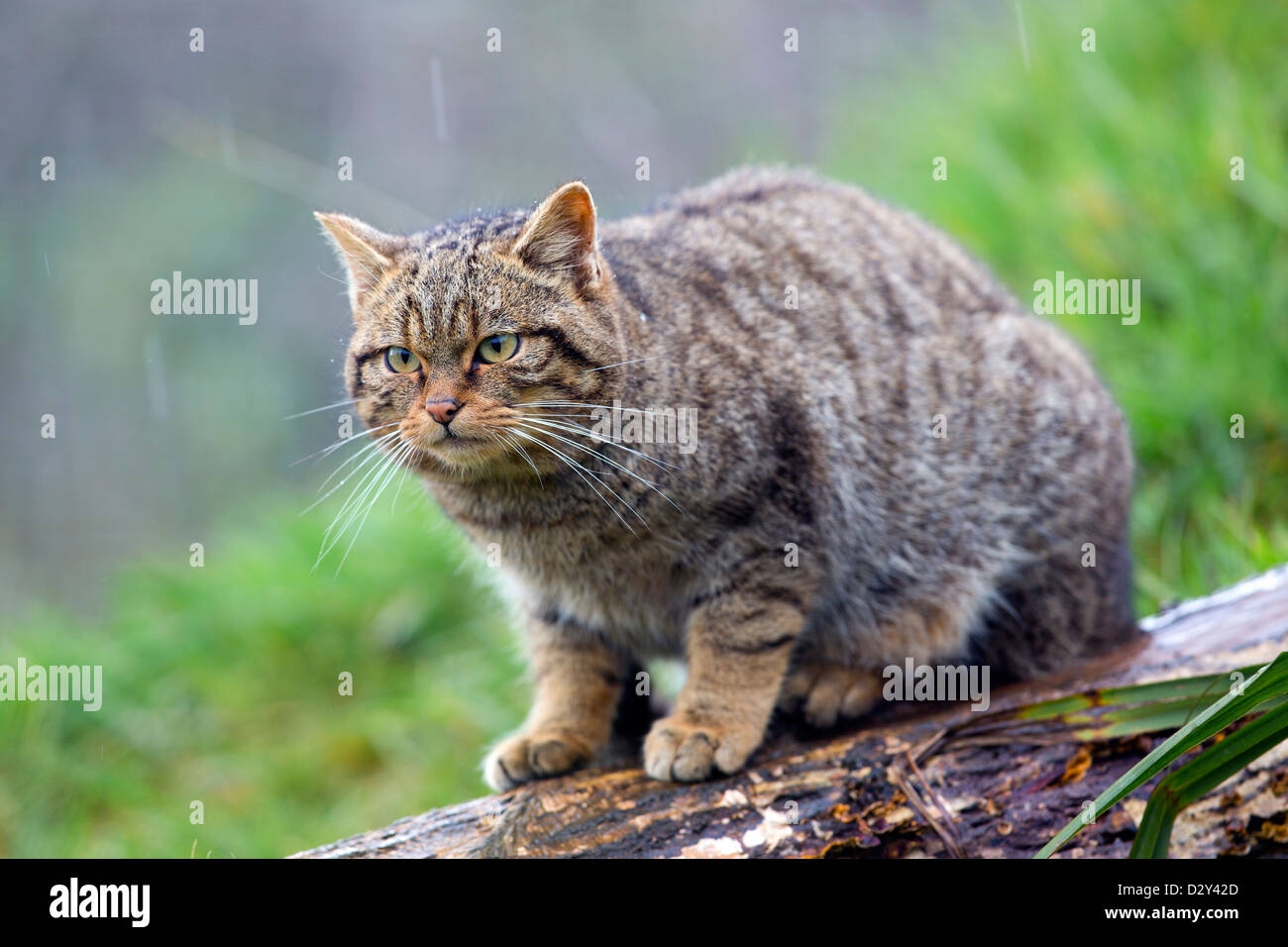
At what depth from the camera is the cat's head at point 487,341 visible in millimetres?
3094

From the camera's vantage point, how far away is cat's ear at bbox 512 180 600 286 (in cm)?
319

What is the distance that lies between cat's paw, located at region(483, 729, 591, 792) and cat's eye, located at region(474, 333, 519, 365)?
1.17 metres

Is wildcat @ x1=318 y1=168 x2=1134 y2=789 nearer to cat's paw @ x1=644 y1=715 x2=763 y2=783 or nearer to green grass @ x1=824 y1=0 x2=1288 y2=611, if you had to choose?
cat's paw @ x1=644 y1=715 x2=763 y2=783

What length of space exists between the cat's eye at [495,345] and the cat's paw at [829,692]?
1.36 m

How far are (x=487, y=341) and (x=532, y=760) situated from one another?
125 centimetres

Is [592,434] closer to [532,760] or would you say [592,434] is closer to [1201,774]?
[532,760]

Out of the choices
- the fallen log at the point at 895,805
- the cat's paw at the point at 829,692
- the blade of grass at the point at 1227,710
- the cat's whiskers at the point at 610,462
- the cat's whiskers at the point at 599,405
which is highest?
the cat's whiskers at the point at 599,405

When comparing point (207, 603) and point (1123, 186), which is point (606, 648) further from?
point (1123, 186)
